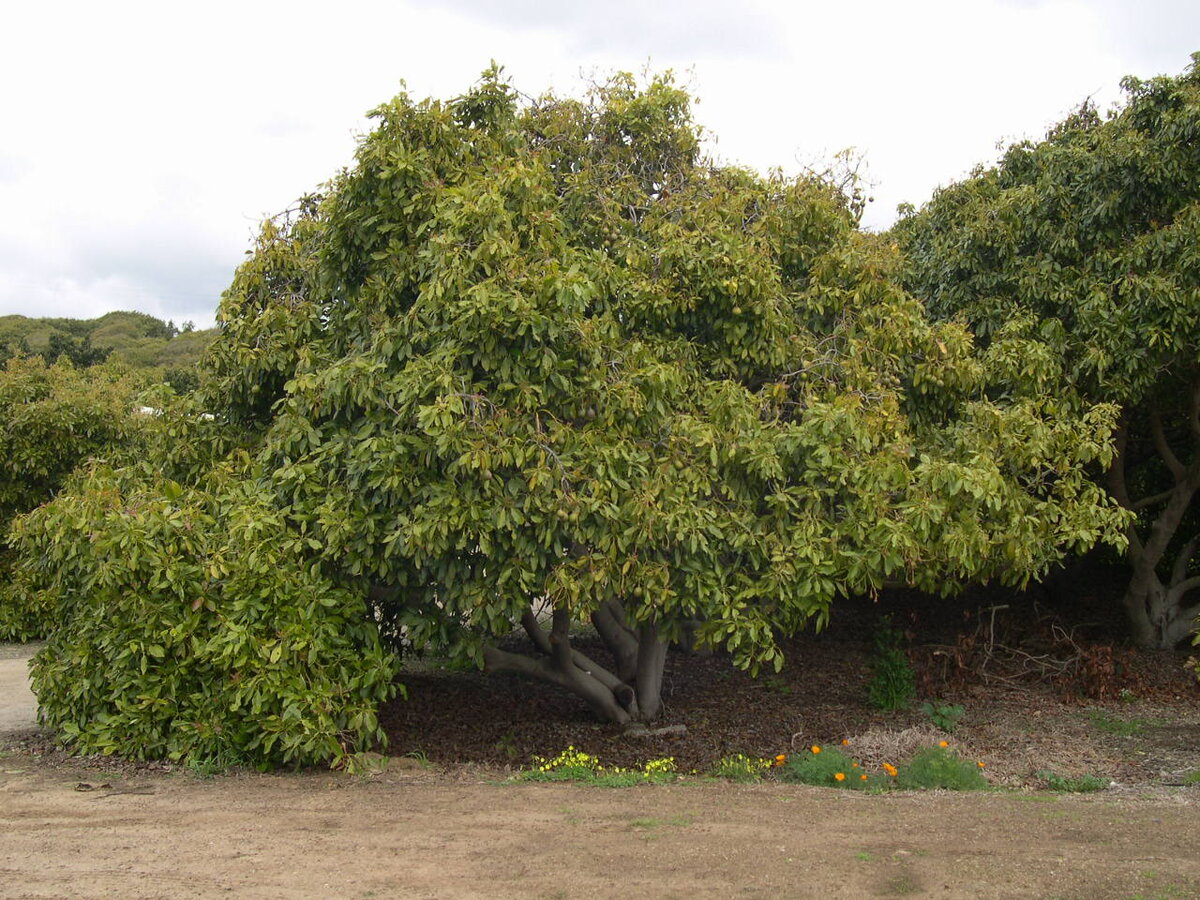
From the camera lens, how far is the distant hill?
141 feet

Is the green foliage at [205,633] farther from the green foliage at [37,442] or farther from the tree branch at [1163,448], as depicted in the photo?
the tree branch at [1163,448]

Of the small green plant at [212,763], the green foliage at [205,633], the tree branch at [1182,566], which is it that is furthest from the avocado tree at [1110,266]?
the small green plant at [212,763]

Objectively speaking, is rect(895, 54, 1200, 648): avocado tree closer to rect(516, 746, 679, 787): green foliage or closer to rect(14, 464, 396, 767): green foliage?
rect(516, 746, 679, 787): green foliage

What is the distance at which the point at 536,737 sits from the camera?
888 cm

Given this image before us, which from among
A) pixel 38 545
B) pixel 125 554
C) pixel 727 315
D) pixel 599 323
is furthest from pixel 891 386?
pixel 38 545

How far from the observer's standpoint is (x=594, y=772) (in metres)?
7.40

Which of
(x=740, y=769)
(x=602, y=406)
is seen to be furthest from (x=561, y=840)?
(x=602, y=406)

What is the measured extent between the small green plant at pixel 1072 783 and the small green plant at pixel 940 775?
53 centimetres

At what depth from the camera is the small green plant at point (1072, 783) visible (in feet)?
23.6

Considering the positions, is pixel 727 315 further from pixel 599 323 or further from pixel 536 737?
pixel 536 737

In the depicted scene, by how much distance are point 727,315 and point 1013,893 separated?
4.65 meters

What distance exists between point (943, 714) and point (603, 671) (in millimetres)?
2991

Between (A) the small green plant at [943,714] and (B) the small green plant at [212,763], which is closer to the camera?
(B) the small green plant at [212,763]

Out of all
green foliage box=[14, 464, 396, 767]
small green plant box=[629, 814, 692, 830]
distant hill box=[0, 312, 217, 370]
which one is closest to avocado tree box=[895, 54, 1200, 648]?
small green plant box=[629, 814, 692, 830]
